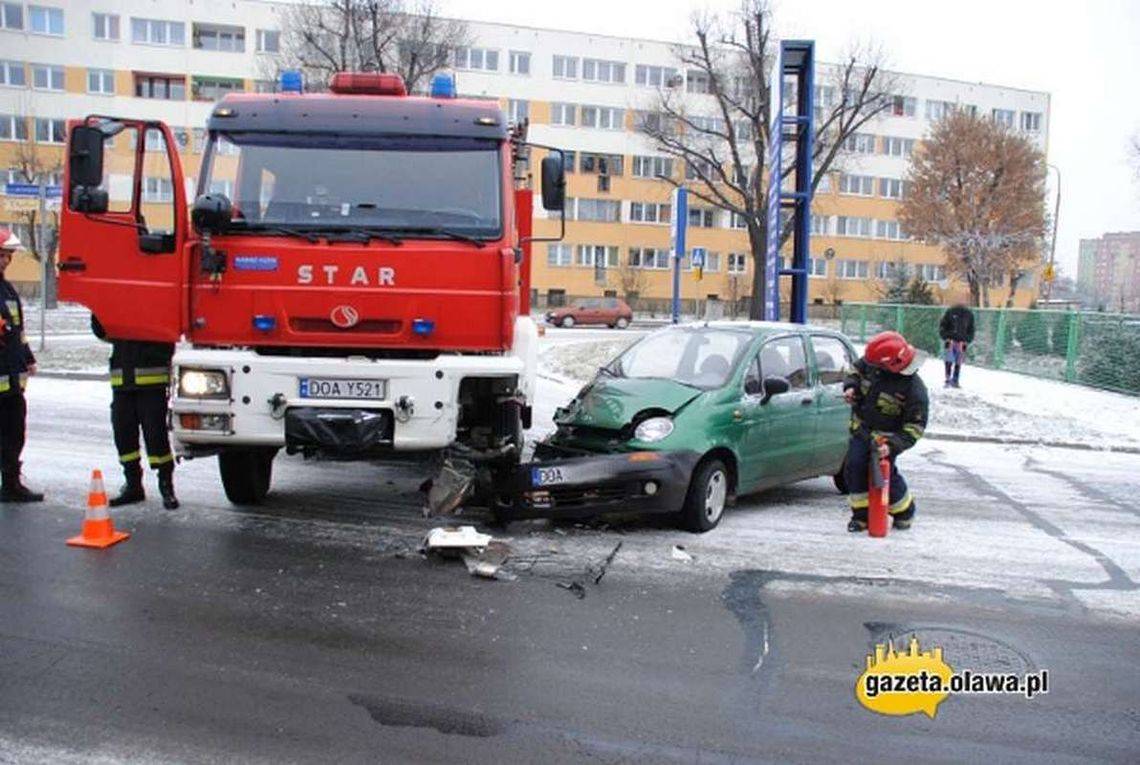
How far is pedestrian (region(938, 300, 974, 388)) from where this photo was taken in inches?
659

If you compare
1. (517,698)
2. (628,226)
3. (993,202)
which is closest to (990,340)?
(517,698)

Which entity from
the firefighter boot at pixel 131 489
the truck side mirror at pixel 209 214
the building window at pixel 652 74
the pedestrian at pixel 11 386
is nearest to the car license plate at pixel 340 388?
the truck side mirror at pixel 209 214

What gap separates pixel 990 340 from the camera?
21797mm

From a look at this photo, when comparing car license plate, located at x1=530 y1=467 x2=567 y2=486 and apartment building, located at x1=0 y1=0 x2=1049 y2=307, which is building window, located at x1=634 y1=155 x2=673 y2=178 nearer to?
apartment building, located at x1=0 y1=0 x2=1049 y2=307

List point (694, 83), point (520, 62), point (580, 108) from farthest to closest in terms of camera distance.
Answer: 1. point (694, 83)
2. point (580, 108)
3. point (520, 62)

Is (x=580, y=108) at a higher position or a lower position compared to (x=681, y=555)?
higher

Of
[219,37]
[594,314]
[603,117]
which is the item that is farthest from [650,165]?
[219,37]

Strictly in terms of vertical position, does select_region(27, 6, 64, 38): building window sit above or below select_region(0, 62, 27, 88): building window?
above

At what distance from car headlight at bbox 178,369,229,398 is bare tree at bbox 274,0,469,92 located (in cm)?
2032

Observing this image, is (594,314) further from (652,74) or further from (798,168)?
(798,168)

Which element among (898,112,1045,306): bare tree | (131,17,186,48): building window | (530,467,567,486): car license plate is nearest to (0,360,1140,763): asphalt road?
(530,467,567,486): car license plate

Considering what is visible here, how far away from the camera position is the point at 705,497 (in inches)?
263

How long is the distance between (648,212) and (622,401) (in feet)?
175

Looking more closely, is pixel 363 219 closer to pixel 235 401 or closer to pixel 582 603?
pixel 235 401
